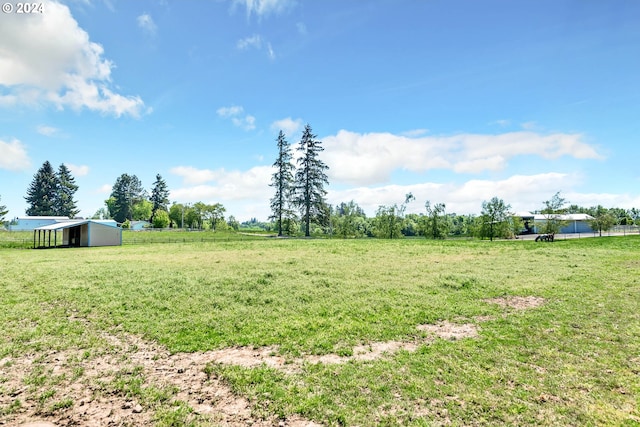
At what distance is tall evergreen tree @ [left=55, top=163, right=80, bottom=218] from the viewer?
88125mm

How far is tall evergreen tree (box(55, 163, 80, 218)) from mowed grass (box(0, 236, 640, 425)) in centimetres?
9487

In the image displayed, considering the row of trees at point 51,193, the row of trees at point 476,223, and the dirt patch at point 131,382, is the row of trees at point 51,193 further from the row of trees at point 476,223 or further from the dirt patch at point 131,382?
the dirt patch at point 131,382

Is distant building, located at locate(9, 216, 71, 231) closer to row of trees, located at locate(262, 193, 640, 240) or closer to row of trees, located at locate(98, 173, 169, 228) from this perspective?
row of trees, located at locate(98, 173, 169, 228)

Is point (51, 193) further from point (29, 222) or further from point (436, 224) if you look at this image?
point (436, 224)

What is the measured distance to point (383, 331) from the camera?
6734 mm

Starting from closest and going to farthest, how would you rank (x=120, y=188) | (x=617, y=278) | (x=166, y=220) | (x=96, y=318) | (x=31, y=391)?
(x=31, y=391) < (x=96, y=318) < (x=617, y=278) < (x=166, y=220) < (x=120, y=188)

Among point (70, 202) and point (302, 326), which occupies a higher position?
point (70, 202)

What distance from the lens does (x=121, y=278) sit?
1255cm

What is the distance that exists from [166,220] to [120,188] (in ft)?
105

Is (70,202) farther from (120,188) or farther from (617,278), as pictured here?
(617,278)

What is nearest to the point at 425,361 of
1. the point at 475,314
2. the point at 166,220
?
the point at 475,314

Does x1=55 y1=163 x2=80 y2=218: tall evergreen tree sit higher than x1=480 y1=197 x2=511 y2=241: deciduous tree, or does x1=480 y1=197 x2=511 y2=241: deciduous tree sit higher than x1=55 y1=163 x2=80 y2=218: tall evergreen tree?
x1=55 y1=163 x2=80 y2=218: tall evergreen tree

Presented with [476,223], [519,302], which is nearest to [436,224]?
[476,223]

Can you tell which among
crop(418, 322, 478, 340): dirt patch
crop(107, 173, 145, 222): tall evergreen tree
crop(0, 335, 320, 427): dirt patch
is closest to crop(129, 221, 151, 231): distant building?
crop(107, 173, 145, 222): tall evergreen tree
